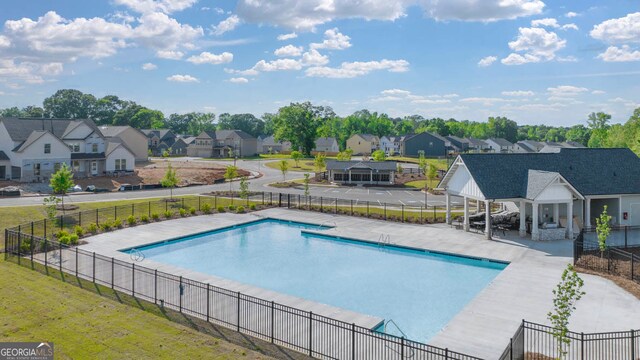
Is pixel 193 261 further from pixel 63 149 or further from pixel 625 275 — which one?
pixel 63 149

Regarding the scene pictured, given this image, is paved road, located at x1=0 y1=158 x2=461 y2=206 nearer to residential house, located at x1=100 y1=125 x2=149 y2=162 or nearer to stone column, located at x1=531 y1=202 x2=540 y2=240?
stone column, located at x1=531 y1=202 x2=540 y2=240

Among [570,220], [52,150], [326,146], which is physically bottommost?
[570,220]

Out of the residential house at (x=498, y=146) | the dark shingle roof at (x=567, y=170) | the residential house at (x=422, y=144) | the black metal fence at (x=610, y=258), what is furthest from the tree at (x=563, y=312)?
the residential house at (x=498, y=146)

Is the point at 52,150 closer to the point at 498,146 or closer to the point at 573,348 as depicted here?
the point at 573,348

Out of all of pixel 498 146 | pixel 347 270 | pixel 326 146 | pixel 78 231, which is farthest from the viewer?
pixel 498 146

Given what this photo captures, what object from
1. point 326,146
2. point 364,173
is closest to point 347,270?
point 364,173

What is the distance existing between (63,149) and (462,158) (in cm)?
5559

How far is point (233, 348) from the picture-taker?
55.7 feet

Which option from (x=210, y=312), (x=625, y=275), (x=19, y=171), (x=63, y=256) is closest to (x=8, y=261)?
(x=63, y=256)

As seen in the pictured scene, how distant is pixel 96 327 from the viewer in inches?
723

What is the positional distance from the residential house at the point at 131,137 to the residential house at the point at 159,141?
119 feet

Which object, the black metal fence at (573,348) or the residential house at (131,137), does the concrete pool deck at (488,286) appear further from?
the residential house at (131,137)

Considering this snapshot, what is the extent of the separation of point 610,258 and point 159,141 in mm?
134680

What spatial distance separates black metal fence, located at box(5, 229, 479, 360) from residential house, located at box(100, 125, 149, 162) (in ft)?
224
